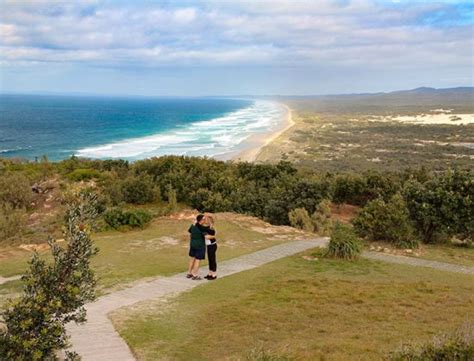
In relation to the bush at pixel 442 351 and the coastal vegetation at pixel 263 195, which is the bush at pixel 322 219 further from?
the bush at pixel 442 351

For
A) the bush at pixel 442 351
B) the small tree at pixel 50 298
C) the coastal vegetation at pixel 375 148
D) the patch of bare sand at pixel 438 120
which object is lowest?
the coastal vegetation at pixel 375 148

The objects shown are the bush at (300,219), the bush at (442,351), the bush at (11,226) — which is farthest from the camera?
the bush at (300,219)

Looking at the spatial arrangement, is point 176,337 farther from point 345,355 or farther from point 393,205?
point 393,205

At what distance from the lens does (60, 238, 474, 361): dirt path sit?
277 inches

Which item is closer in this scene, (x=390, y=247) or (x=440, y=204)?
(x=390, y=247)

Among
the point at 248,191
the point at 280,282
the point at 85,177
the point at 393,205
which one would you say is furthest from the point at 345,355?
the point at 85,177

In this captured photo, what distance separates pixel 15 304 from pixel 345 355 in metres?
4.06

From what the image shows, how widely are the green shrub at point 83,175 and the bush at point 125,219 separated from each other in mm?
13117

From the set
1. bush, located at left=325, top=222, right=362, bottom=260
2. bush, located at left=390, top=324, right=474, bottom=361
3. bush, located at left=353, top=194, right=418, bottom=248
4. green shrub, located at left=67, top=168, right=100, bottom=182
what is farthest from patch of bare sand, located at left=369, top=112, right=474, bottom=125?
bush, located at left=390, top=324, right=474, bottom=361

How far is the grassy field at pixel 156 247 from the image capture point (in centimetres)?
1114

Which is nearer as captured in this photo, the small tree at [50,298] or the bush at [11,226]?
the small tree at [50,298]

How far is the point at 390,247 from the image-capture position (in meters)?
14.5

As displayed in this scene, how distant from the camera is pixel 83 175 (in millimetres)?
29078

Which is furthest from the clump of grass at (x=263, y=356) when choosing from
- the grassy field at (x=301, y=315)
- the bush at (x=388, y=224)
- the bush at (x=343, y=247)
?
the bush at (x=388, y=224)
